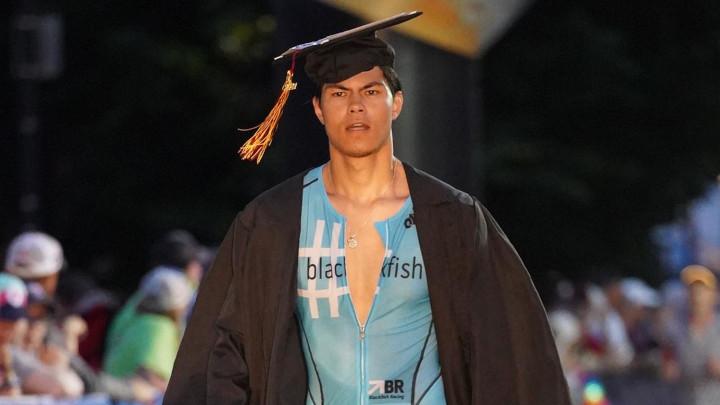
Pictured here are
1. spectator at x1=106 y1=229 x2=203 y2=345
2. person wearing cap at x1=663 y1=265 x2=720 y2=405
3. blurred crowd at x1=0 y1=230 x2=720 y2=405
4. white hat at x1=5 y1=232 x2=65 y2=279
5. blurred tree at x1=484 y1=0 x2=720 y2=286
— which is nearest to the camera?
blurred crowd at x1=0 y1=230 x2=720 y2=405

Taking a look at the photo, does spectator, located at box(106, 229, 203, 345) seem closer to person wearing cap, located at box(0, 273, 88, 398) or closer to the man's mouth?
person wearing cap, located at box(0, 273, 88, 398)

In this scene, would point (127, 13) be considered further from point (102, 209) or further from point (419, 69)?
point (419, 69)

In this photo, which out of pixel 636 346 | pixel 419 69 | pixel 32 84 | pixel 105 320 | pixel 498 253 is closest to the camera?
pixel 498 253

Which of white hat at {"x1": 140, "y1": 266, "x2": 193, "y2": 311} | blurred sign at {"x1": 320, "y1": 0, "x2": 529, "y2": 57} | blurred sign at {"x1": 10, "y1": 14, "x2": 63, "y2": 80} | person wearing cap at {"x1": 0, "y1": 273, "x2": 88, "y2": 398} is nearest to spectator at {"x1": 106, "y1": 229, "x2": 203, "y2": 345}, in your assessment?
white hat at {"x1": 140, "y1": 266, "x2": 193, "y2": 311}

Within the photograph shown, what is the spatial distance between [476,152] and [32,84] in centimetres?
1013

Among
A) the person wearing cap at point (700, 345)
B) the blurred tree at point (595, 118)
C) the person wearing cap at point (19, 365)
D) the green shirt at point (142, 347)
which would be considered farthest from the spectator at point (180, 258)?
the blurred tree at point (595, 118)

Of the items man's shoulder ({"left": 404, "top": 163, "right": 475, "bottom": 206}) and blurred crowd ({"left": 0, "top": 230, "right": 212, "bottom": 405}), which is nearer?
man's shoulder ({"left": 404, "top": 163, "right": 475, "bottom": 206})

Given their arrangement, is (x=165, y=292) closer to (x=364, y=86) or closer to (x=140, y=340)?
(x=140, y=340)

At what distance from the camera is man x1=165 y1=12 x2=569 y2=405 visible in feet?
21.0

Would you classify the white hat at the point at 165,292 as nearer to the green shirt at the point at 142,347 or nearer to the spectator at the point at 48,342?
the green shirt at the point at 142,347

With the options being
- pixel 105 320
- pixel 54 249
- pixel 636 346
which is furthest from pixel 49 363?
pixel 636 346

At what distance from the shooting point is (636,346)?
2061cm

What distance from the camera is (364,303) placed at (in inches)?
256

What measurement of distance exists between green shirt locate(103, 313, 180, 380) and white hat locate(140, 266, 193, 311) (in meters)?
0.08
